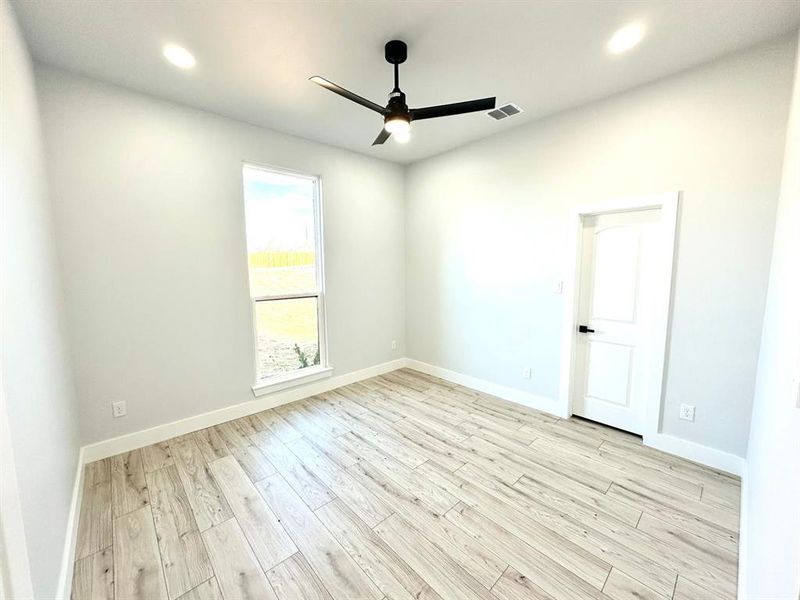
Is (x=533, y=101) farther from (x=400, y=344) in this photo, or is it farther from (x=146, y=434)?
(x=146, y=434)

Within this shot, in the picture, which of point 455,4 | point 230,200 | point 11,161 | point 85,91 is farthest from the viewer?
point 230,200

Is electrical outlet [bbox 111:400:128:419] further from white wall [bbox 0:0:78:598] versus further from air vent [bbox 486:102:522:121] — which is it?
air vent [bbox 486:102:522:121]

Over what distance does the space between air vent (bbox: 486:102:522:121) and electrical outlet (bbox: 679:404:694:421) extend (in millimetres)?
2808

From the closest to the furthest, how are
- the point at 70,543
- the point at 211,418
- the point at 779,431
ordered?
the point at 779,431, the point at 70,543, the point at 211,418

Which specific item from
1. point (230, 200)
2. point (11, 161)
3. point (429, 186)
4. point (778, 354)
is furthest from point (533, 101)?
point (11, 161)

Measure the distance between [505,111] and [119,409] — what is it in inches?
162

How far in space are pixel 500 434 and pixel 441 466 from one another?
2.41ft

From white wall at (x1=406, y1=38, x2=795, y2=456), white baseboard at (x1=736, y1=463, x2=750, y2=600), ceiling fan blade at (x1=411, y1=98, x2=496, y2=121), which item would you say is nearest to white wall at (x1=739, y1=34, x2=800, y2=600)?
white baseboard at (x1=736, y1=463, x2=750, y2=600)

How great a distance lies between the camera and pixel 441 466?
239 cm

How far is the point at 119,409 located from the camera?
8.37 feet

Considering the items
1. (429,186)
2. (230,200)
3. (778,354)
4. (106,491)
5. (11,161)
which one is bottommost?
(106,491)

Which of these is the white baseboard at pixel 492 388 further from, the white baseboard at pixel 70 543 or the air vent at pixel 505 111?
the white baseboard at pixel 70 543

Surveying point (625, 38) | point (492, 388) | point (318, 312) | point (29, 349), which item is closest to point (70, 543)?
point (29, 349)

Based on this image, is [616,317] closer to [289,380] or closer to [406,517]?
[406,517]
